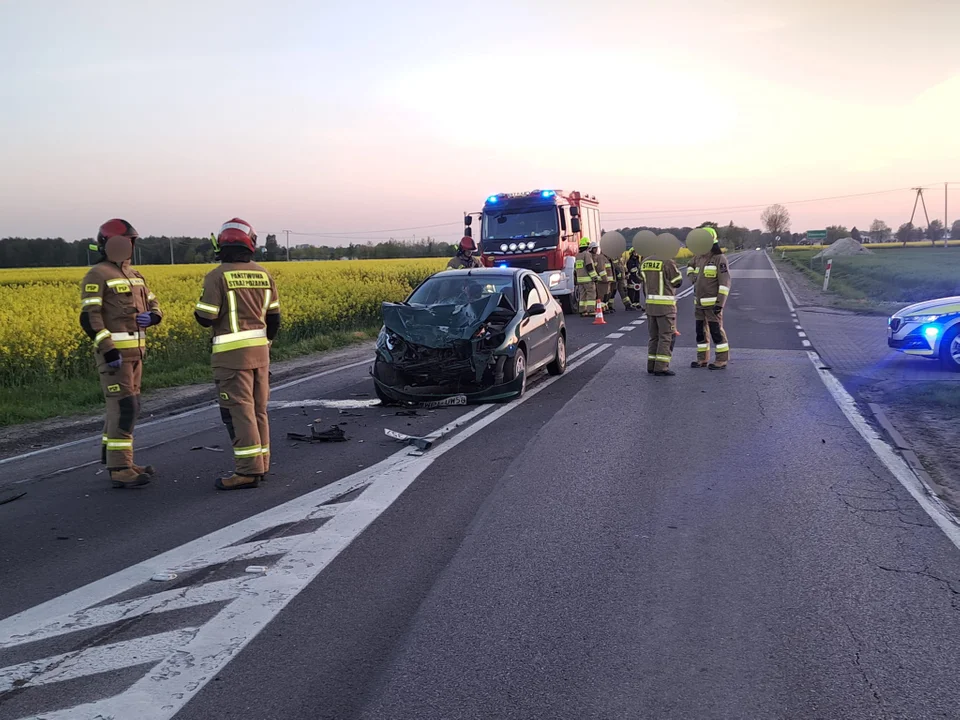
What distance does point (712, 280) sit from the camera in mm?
11680

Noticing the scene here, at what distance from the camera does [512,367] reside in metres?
9.37

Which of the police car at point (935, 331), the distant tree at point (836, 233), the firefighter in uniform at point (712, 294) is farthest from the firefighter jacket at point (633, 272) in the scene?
the distant tree at point (836, 233)

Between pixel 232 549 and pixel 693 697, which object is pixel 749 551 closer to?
pixel 693 697

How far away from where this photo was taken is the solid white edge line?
16.9ft

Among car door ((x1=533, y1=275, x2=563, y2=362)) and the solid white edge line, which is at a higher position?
car door ((x1=533, y1=275, x2=563, y2=362))

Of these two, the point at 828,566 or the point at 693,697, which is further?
the point at 828,566

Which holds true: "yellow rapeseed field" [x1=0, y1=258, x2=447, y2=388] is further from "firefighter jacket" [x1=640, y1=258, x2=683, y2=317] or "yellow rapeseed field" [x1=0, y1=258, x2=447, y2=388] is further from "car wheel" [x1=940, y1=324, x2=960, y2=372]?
"car wheel" [x1=940, y1=324, x2=960, y2=372]

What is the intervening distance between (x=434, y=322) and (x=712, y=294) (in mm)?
4648

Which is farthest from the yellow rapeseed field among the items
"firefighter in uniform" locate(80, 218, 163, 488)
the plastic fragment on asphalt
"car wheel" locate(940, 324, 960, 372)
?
"car wheel" locate(940, 324, 960, 372)

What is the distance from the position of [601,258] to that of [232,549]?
57.6ft

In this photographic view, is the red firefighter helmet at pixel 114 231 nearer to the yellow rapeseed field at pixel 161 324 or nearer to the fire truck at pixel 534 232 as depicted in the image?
the yellow rapeseed field at pixel 161 324

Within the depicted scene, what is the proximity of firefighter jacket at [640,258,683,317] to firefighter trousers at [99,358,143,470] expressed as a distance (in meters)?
7.33

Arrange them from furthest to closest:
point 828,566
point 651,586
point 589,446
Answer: point 589,446 → point 828,566 → point 651,586

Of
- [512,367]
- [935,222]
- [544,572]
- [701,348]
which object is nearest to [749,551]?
[544,572]
